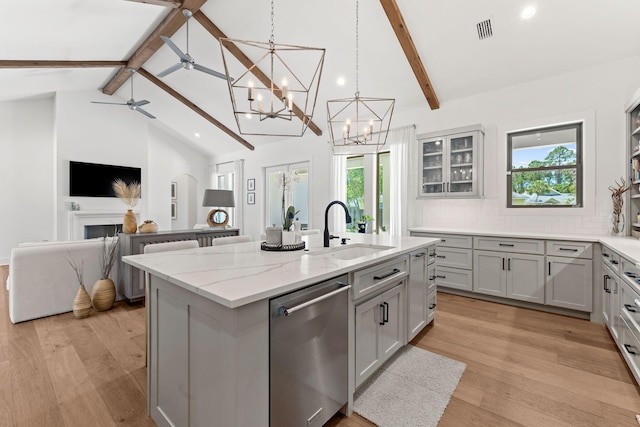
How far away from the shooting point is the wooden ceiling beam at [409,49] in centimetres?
306

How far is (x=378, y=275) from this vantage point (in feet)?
6.07

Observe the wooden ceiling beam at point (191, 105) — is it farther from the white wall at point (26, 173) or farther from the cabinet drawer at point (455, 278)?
the cabinet drawer at point (455, 278)

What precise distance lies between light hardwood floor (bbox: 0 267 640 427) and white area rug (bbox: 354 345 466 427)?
75mm

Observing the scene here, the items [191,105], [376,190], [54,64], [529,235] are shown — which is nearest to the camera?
[529,235]

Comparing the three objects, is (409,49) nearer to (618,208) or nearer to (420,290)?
(420,290)

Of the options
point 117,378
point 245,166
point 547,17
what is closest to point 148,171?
point 245,166

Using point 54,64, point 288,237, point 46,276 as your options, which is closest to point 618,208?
point 288,237

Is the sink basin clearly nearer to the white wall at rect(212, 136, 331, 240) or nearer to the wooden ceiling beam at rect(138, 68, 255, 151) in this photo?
the white wall at rect(212, 136, 331, 240)

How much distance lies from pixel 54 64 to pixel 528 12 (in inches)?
259

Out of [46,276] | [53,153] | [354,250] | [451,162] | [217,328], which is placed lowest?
[46,276]

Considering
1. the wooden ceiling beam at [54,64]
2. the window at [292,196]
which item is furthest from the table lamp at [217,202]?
the wooden ceiling beam at [54,64]

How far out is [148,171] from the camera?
7270 millimetres

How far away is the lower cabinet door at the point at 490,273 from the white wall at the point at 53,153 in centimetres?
722

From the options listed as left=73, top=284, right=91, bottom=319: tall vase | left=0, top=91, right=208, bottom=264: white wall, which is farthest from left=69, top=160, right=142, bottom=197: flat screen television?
left=73, top=284, right=91, bottom=319: tall vase
